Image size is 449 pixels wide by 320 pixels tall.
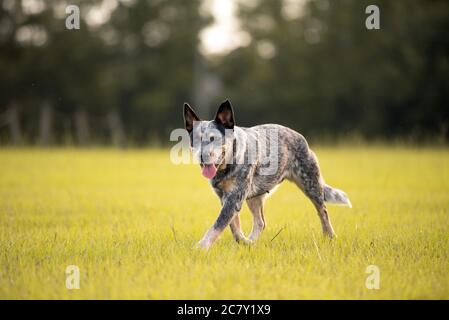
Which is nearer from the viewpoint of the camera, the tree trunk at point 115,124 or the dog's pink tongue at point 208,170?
the dog's pink tongue at point 208,170

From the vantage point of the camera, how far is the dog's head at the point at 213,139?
6.04 m

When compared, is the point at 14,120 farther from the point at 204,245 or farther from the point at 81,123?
the point at 204,245

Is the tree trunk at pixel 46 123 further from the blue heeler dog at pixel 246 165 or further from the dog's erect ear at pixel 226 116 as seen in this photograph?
the dog's erect ear at pixel 226 116

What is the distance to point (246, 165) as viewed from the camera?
21.5ft

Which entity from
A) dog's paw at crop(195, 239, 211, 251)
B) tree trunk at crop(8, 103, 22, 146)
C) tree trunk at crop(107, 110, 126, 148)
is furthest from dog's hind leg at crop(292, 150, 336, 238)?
tree trunk at crop(107, 110, 126, 148)

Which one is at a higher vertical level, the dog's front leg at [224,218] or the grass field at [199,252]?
the dog's front leg at [224,218]

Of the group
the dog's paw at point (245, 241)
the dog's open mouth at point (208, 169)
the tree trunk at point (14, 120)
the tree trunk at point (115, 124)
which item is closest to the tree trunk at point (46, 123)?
the tree trunk at point (14, 120)

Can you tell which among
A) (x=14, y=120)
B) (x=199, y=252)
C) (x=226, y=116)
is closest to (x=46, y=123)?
(x=14, y=120)

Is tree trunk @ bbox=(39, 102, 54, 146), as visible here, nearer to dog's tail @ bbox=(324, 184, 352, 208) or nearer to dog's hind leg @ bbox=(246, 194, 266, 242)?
dog's hind leg @ bbox=(246, 194, 266, 242)

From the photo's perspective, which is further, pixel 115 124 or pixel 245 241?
pixel 115 124

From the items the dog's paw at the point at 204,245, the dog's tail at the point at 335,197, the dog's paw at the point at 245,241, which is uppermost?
the dog's tail at the point at 335,197

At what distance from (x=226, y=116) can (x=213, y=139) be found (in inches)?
12.9

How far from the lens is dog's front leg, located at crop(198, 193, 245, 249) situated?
6145 millimetres
